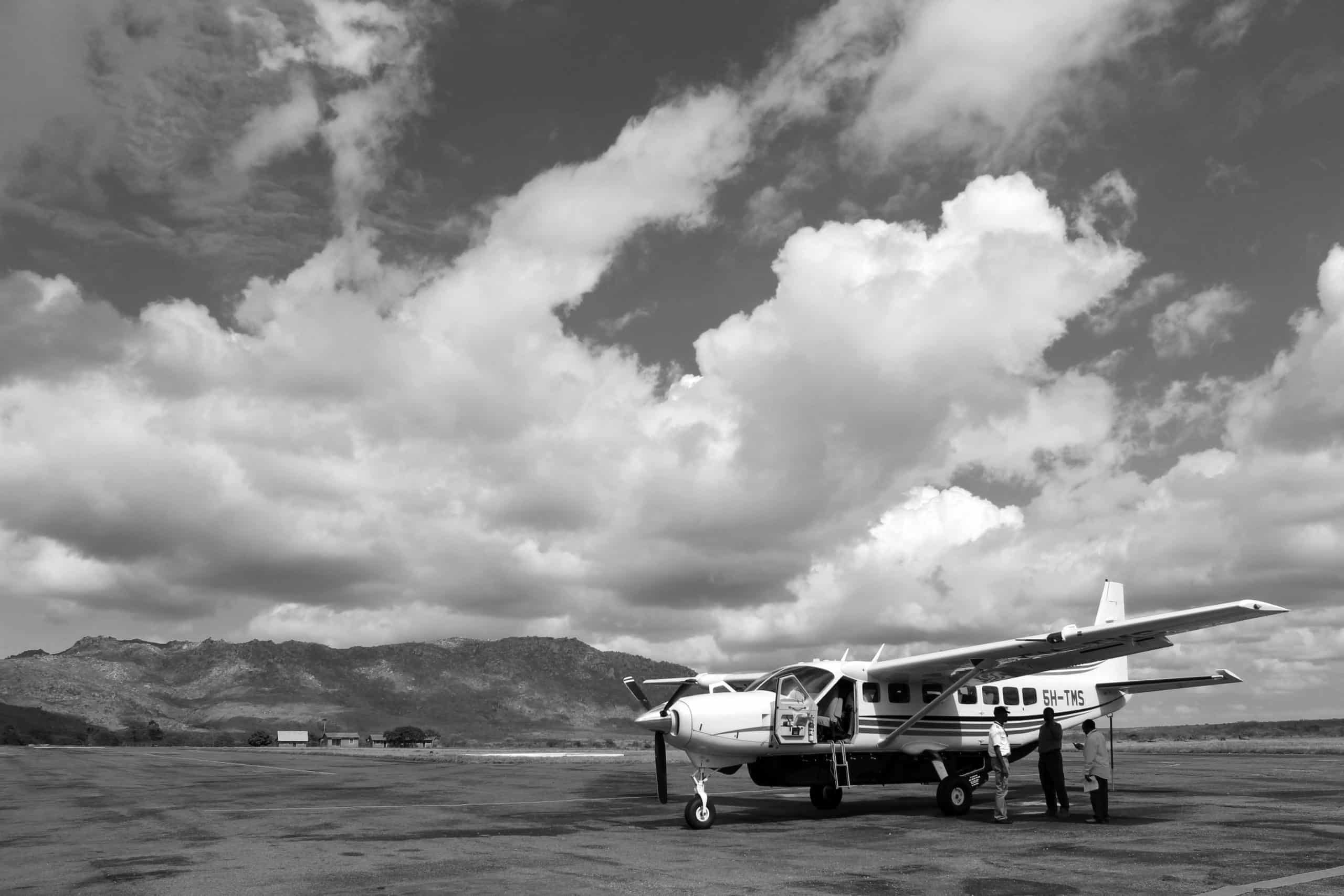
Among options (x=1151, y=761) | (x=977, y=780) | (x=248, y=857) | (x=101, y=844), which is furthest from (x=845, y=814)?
(x=1151, y=761)

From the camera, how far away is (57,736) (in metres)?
161

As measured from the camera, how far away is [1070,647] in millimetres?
21094

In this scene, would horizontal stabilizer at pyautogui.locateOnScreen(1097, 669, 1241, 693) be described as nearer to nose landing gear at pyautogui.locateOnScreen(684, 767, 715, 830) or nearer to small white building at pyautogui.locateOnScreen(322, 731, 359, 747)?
nose landing gear at pyautogui.locateOnScreen(684, 767, 715, 830)

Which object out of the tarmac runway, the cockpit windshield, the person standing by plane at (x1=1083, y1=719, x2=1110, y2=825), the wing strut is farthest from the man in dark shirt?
the cockpit windshield

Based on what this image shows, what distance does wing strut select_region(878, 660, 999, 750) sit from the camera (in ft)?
72.3

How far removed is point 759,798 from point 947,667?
7.23 metres

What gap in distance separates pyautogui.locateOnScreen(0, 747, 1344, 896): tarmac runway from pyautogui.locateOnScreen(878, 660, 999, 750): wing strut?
1.63 meters

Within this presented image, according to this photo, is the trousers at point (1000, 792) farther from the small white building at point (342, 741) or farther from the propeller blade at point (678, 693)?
the small white building at point (342, 741)

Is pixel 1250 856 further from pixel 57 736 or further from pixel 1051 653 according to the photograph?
pixel 57 736

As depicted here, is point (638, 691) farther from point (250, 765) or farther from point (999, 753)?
point (250, 765)

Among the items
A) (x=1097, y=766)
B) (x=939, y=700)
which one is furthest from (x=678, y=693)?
(x=1097, y=766)

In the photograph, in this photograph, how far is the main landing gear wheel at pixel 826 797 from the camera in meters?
22.6

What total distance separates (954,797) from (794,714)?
3985 mm

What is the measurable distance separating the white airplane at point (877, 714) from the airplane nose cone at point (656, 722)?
0.03 metres
